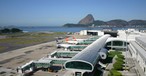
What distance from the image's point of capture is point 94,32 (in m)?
164

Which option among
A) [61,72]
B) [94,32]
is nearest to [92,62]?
[61,72]

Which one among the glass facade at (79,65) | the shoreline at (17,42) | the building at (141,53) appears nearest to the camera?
the glass facade at (79,65)

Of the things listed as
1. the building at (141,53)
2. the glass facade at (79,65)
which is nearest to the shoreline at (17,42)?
the glass facade at (79,65)

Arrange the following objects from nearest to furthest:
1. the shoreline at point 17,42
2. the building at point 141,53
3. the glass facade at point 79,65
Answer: the glass facade at point 79,65
the building at point 141,53
the shoreline at point 17,42

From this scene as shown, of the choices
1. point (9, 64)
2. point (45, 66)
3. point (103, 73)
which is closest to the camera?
point (103, 73)

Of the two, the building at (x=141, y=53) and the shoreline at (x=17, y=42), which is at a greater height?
the building at (x=141, y=53)

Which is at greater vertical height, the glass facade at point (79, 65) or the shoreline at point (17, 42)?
the glass facade at point (79, 65)

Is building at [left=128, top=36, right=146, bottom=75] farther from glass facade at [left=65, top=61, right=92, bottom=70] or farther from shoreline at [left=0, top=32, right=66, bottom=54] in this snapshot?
shoreline at [left=0, top=32, right=66, bottom=54]

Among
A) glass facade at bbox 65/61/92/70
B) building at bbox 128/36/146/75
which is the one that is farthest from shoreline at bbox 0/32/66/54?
building at bbox 128/36/146/75

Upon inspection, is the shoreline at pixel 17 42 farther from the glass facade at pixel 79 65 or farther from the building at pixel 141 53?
the building at pixel 141 53

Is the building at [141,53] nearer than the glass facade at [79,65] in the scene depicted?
No

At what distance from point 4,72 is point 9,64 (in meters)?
9.75

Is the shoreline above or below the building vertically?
below

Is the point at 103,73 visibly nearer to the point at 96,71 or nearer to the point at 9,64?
the point at 96,71
